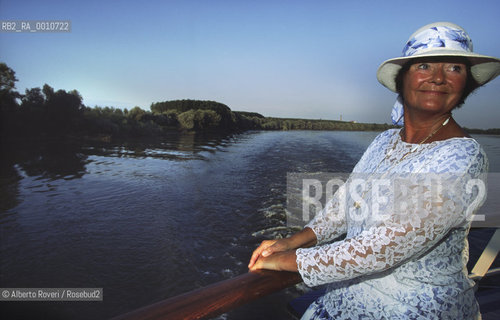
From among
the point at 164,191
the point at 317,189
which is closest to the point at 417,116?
the point at 164,191

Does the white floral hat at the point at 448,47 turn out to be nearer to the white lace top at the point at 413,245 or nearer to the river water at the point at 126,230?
the white lace top at the point at 413,245

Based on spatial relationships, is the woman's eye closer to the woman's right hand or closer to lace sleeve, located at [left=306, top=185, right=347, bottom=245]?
lace sleeve, located at [left=306, top=185, right=347, bottom=245]

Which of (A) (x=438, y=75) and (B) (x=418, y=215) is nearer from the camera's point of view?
(B) (x=418, y=215)

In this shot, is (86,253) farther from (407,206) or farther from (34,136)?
(34,136)

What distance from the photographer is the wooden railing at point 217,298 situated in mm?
810

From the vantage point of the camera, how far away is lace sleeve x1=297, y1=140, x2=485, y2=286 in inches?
31.5

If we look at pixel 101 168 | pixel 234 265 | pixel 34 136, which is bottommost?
pixel 234 265

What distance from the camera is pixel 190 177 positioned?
9.69m

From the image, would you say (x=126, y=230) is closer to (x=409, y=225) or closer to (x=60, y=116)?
(x=409, y=225)

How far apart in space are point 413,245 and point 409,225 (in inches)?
2.5

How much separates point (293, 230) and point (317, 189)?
12.0 ft

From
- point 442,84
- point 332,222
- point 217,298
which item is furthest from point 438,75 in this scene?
point 217,298

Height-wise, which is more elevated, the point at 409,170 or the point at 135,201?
the point at 409,170

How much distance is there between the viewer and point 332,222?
136 centimetres
